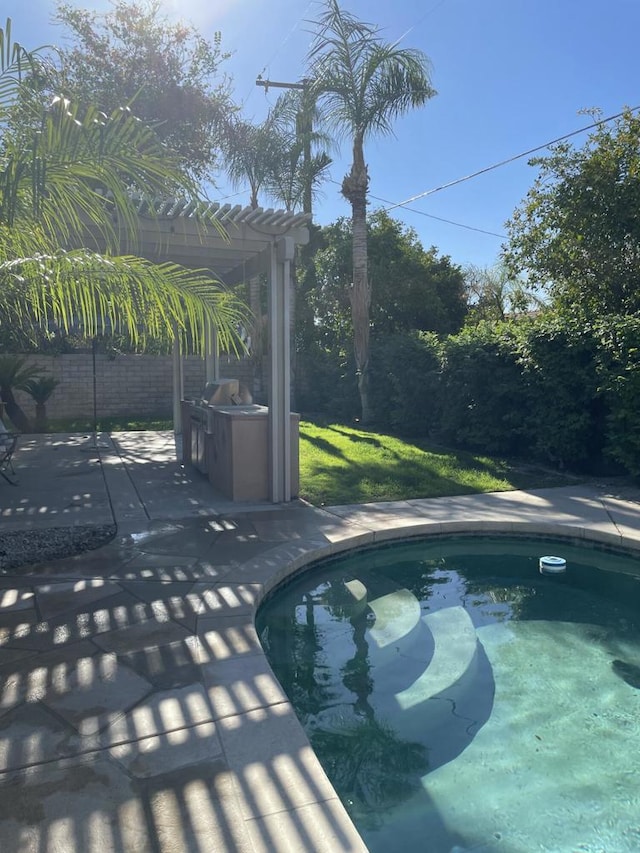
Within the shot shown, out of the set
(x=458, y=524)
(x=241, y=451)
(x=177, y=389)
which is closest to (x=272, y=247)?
(x=241, y=451)

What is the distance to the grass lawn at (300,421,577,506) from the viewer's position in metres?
8.37

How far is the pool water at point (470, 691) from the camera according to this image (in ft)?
→ 9.44

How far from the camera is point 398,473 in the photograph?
9.59m

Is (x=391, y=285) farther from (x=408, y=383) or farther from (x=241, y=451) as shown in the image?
(x=241, y=451)

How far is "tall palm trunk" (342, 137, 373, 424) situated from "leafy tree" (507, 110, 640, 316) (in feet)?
14.4

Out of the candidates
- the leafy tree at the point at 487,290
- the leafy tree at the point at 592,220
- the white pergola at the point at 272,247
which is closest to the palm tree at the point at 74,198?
the white pergola at the point at 272,247

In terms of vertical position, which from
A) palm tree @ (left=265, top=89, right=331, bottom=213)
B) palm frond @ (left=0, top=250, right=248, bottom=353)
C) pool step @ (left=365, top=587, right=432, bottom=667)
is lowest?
pool step @ (left=365, top=587, right=432, bottom=667)

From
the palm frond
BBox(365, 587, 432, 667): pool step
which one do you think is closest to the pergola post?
the palm frond

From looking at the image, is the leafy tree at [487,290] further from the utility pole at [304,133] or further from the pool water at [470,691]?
the pool water at [470,691]

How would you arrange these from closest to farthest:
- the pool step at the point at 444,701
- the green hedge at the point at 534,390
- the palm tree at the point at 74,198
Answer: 1. the pool step at the point at 444,701
2. the palm tree at the point at 74,198
3. the green hedge at the point at 534,390

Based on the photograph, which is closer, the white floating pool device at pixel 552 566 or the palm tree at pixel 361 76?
the white floating pool device at pixel 552 566

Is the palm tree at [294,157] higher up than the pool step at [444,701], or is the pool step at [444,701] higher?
the palm tree at [294,157]

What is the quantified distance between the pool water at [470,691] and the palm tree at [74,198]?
103 inches

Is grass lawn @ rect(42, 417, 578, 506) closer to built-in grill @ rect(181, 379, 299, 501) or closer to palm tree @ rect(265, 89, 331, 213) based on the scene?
built-in grill @ rect(181, 379, 299, 501)
